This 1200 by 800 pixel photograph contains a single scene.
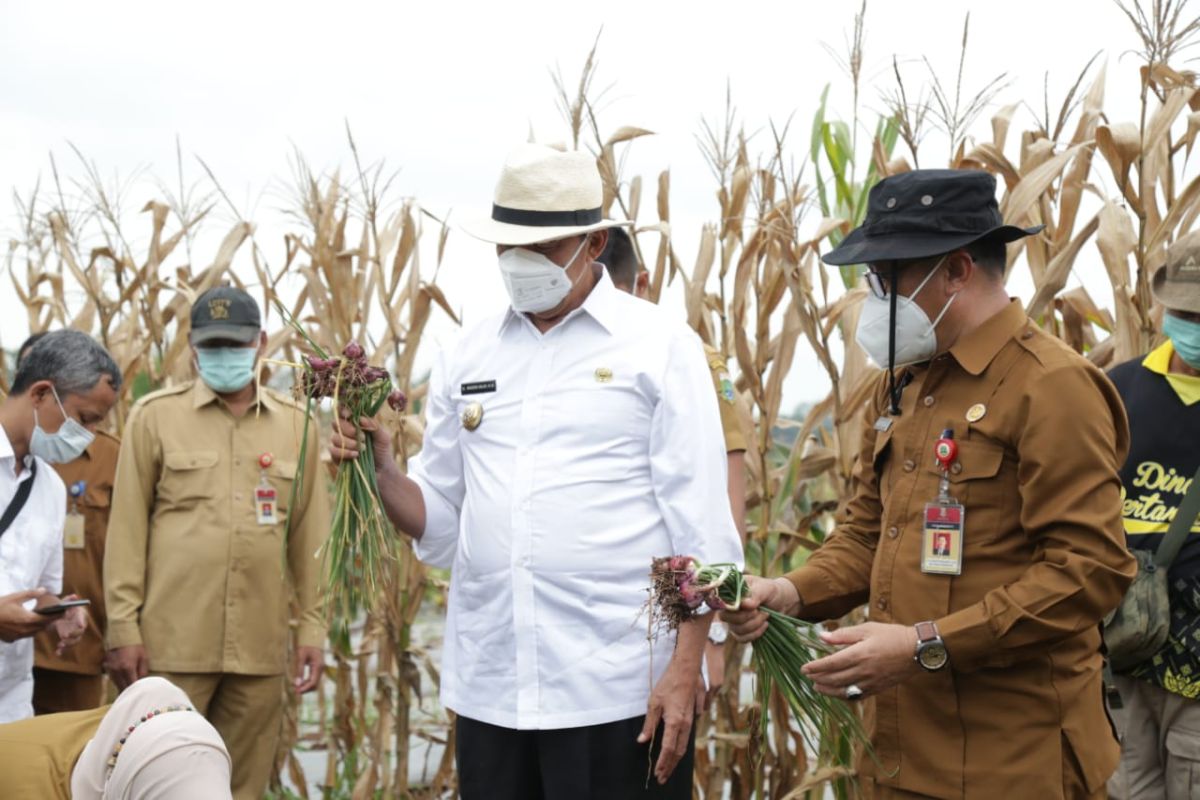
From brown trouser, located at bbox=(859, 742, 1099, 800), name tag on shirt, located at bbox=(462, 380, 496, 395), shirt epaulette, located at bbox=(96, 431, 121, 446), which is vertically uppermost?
name tag on shirt, located at bbox=(462, 380, 496, 395)

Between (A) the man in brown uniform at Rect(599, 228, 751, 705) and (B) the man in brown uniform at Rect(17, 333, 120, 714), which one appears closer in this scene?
(A) the man in brown uniform at Rect(599, 228, 751, 705)

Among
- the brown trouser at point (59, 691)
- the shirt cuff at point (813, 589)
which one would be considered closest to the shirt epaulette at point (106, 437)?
the brown trouser at point (59, 691)

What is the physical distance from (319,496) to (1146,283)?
8.67 feet

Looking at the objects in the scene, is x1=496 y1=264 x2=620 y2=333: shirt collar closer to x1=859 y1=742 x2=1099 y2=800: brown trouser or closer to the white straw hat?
the white straw hat

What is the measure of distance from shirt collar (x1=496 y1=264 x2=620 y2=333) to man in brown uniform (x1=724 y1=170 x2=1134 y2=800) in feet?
2.02

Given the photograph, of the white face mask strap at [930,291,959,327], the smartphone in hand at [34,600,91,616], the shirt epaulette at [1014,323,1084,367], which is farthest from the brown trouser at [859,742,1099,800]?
the smartphone in hand at [34,600,91,616]

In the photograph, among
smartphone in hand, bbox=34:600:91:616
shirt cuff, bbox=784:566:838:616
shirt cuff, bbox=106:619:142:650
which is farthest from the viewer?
shirt cuff, bbox=106:619:142:650

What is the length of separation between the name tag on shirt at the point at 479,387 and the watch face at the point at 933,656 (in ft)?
3.82

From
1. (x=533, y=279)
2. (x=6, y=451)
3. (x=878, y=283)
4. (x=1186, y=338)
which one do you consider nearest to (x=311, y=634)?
(x=6, y=451)

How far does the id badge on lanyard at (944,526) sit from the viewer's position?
2326mm

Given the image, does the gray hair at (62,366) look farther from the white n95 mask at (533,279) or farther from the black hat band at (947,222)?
the black hat band at (947,222)

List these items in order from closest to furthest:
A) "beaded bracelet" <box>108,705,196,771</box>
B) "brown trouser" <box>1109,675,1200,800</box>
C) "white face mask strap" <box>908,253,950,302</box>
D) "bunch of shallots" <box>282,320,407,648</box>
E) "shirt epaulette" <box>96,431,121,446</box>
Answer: "beaded bracelet" <box>108,705,196,771</box> < "white face mask strap" <box>908,253,950,302</box> < "bunch of shallots" <box>282,320,407,648</box> < "brown trouser" <box>1109,675,1200,800</box> < "shirt epaulette" <box>96,431,121,446</box>

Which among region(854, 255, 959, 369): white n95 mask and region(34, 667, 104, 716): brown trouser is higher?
region(854, 255, 959, 369): white n95 mask

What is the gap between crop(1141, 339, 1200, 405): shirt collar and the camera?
304cm
